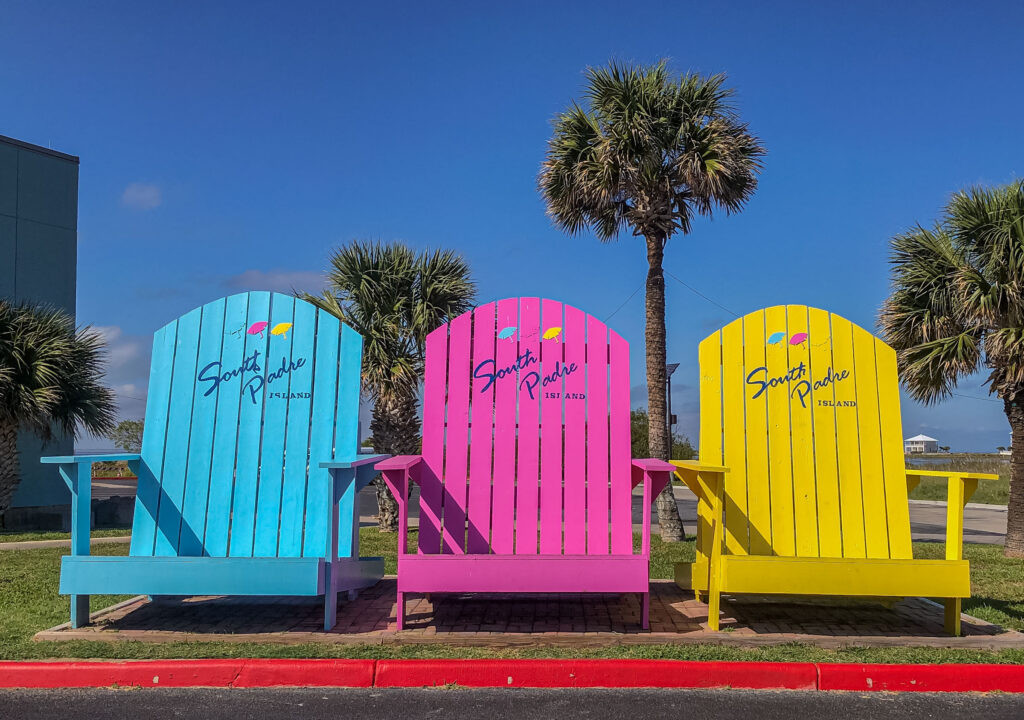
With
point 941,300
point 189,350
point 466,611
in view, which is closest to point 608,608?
point 466,611

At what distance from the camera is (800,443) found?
214 inches

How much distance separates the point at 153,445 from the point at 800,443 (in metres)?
4.40

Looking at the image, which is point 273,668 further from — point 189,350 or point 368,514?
point 368,514

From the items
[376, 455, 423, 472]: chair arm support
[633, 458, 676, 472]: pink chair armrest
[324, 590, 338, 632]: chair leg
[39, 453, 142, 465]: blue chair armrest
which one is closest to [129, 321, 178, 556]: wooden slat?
[39, 453, 142, 465]: blue chair armrest

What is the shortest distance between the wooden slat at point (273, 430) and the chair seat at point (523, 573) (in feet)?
3.80

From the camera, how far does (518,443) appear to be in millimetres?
5227

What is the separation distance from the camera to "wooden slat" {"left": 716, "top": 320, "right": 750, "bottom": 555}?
5.31 metres

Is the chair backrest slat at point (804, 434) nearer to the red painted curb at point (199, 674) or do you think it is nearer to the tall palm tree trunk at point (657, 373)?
the red painted curb at point (199, 674)

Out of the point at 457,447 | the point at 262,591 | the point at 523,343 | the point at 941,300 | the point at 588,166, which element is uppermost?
the point at 588,166

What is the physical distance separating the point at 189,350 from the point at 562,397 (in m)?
2.61

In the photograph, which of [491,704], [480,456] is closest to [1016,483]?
[480,456]

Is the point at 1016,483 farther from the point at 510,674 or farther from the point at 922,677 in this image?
the point at 510,674

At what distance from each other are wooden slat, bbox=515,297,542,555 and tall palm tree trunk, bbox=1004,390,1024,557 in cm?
696

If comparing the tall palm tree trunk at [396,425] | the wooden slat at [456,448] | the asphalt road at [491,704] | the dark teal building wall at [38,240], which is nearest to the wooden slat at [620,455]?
the wooden slat at [456,448]
